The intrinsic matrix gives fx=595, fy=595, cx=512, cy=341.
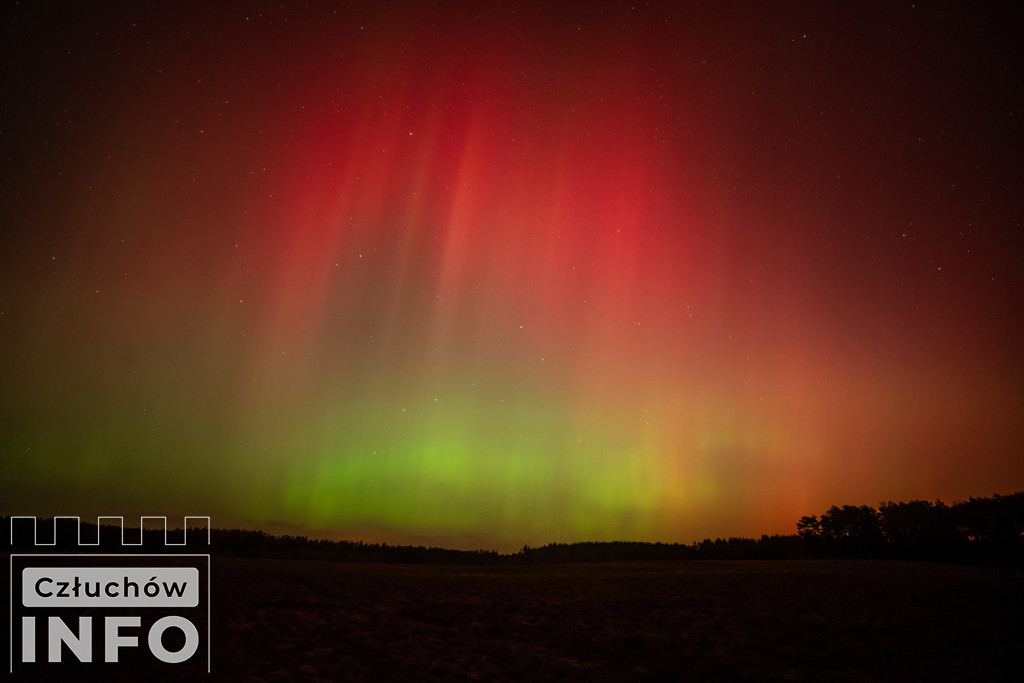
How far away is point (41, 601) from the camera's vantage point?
15391mm

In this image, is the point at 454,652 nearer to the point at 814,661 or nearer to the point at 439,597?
the point at 439,597

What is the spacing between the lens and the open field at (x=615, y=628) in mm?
12398

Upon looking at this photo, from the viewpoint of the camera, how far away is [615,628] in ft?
53.1

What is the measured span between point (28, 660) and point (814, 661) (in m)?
16.5

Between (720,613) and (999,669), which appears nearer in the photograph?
(999,669)

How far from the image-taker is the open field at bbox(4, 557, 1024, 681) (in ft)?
40.7

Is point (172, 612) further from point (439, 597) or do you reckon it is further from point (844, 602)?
point (844, 602)

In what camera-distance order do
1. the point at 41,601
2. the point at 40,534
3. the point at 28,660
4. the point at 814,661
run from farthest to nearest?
the point at 40,534 < the point at 41,601 < the point at 814,661 < the point at 28,660

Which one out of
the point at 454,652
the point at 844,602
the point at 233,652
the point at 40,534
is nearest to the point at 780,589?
the point at 844,602

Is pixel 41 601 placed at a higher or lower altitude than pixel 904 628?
higher

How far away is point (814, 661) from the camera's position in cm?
1303

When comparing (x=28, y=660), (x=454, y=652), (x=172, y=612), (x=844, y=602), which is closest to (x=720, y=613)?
(x=844, y=602)

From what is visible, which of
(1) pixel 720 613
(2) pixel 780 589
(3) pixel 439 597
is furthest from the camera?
(2) pixel 780 589

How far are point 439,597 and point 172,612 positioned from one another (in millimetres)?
7941
